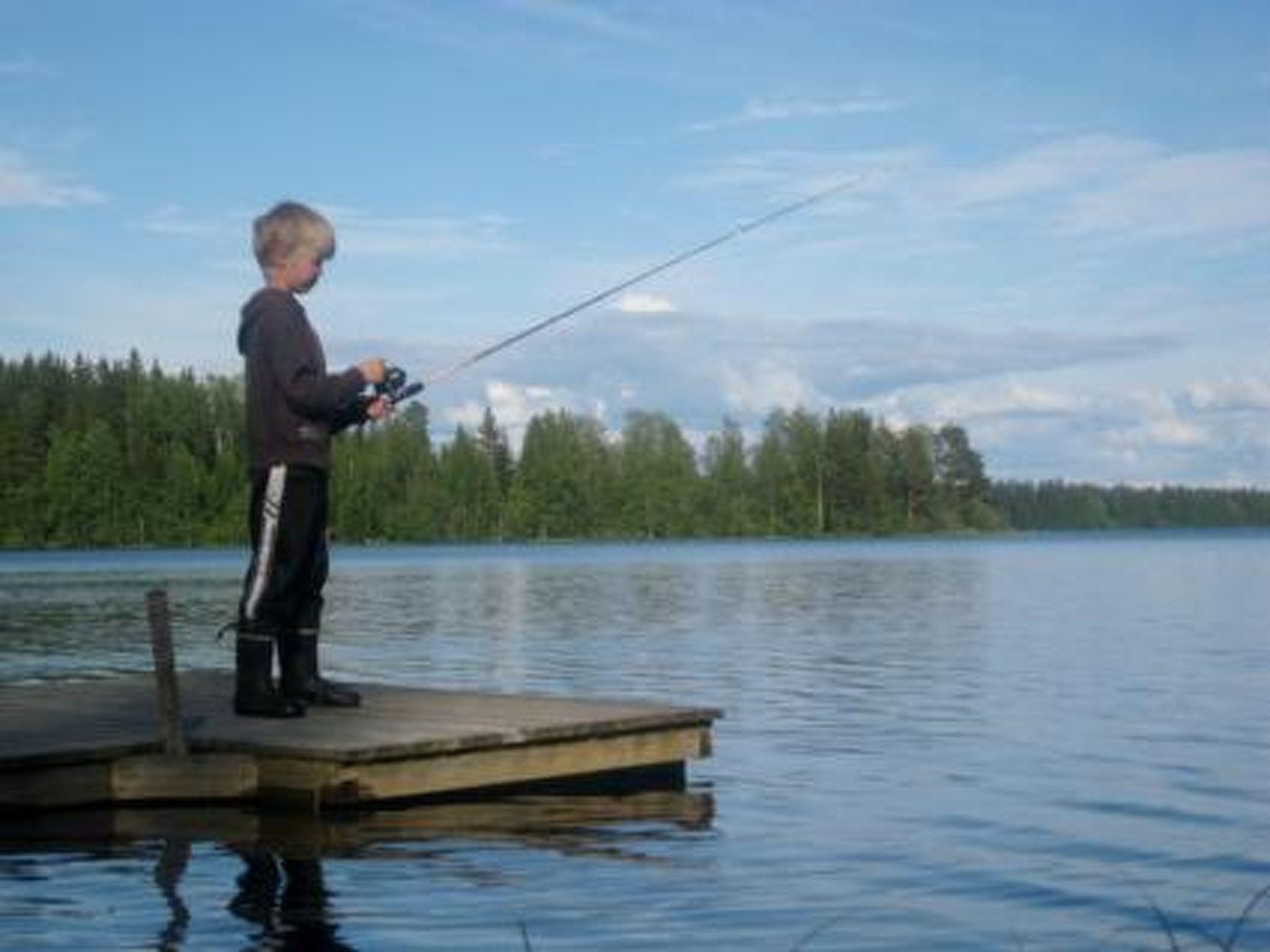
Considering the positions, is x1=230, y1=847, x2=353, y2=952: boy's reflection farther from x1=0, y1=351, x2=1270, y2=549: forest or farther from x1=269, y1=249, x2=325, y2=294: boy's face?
x1=0, y1=351, x2=1270, y2=549: forest

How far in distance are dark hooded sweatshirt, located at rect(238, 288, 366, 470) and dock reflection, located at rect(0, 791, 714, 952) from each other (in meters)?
1.85

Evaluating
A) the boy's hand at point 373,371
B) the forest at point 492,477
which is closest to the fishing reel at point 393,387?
the boy's hand at point 373,371

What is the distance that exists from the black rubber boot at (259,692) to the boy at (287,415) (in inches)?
4.4

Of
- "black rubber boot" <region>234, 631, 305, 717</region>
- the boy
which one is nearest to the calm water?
"black rubber boot" <region>234, 631, 305, 717</region>

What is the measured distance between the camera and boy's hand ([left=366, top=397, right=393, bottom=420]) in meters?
9.88

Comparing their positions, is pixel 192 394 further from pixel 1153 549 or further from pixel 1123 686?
pixel 1123 686

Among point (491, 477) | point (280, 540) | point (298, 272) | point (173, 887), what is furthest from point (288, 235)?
point (491, 477)

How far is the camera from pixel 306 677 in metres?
10.8

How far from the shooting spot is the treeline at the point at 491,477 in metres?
132

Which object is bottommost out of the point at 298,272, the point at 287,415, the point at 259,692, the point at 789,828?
the point at 789,828

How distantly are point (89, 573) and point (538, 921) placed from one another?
6750 cm

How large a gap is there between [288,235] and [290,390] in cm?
83

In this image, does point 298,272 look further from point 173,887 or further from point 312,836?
point 173,887

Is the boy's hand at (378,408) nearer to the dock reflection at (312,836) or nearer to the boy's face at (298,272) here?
the boy's face at (298,272)
